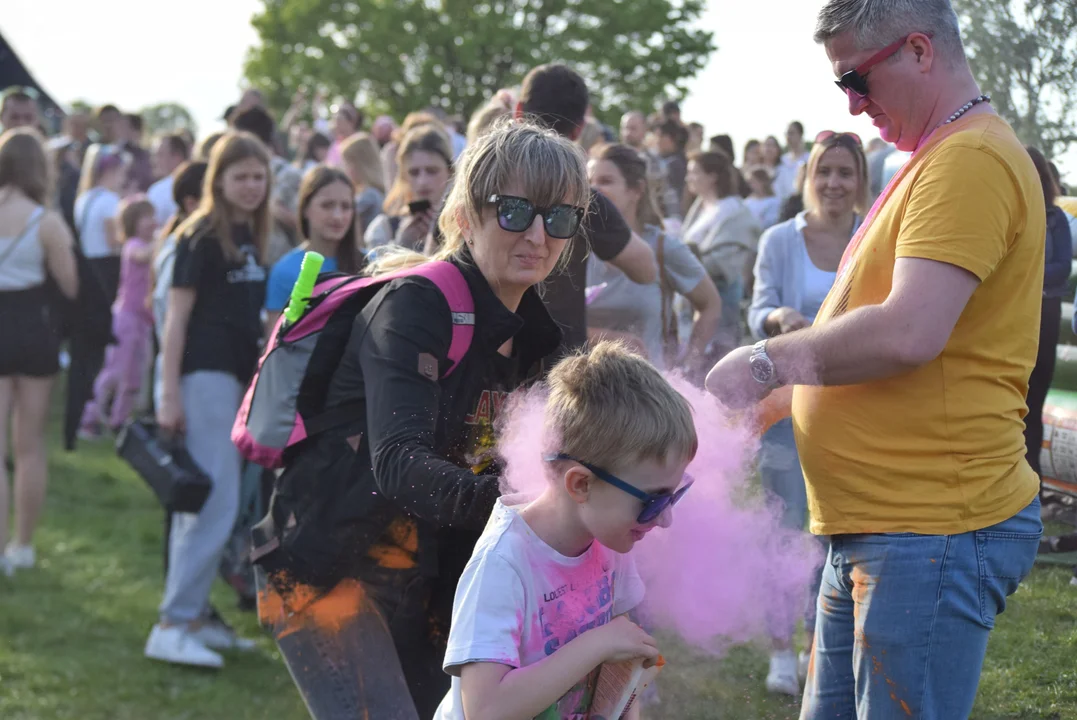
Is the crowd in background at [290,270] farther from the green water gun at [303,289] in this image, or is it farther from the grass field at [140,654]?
the green water gun at [303,289]

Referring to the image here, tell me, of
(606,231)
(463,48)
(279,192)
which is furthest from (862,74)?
(463,48)

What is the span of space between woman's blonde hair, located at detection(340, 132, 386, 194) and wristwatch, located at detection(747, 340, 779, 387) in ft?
19.2

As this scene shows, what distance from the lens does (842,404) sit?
241 centimetres

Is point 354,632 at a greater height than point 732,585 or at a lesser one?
lesser

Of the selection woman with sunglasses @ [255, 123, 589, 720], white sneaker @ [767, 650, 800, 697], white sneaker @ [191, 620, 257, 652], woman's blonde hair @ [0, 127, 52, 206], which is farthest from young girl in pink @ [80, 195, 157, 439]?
woman with sunglasses @ [255, 123, 589, 720]

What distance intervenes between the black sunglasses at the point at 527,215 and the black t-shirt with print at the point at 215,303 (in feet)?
10.6

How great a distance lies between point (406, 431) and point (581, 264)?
1831mm

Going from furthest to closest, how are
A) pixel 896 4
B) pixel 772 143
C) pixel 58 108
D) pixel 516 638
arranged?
pixel 58 108
pixel 772 143
pixel 896 4
pixel 516 638

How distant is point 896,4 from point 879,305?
0.61m

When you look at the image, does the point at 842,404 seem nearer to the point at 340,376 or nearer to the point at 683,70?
the point at 340,376

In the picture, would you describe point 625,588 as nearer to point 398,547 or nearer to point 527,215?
point 398,547

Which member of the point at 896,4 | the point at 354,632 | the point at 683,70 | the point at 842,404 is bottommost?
the point at 354,632

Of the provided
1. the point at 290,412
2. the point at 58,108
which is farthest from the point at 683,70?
the point at 290,412

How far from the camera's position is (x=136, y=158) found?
13312 mm
